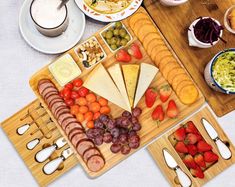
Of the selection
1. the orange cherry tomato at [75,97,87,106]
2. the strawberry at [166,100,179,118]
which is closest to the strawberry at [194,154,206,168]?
the strawberry at [166,100,179,118]

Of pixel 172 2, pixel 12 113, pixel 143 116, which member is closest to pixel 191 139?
pixel 143 116

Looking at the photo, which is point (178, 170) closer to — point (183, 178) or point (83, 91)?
point (183, 178)

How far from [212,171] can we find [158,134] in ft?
0.57

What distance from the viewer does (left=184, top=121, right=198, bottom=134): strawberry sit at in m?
1.43

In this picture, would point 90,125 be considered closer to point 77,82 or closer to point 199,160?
point 77,82

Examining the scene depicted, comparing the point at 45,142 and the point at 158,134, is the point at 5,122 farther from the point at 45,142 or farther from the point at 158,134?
the point at 158,134

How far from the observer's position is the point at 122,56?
1425 mm

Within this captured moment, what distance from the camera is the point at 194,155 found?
1422 mm

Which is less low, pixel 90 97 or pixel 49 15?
pixel 49 15

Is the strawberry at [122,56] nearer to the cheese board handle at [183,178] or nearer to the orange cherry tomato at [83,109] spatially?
the orange cherry tomato at [83,109]

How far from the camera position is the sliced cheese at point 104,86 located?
1.42 m

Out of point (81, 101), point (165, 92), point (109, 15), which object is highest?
point (109, 15)

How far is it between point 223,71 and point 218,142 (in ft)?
0.64

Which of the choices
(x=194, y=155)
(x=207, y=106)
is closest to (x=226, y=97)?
(x=207, y=106)
